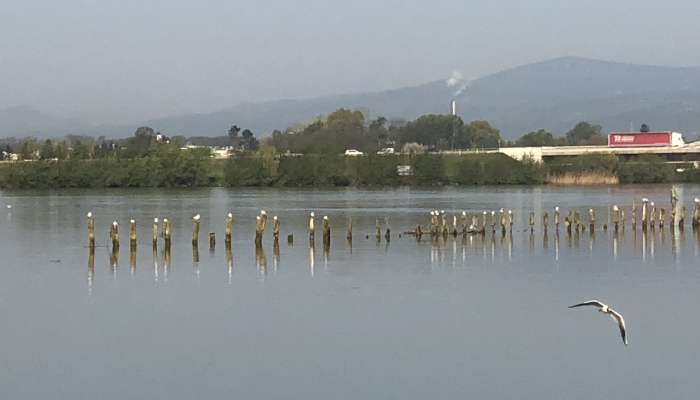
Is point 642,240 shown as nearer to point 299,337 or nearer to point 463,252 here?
point 463,252

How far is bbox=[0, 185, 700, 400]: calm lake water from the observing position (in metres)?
26.1

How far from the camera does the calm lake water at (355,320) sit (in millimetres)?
26078

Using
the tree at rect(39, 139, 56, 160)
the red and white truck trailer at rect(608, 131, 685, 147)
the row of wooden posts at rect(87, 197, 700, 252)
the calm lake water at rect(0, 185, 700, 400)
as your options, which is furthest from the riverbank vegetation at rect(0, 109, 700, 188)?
the calm lake water at rect(0, 185, 700, 400)

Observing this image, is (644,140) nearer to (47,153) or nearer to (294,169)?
(294,169)

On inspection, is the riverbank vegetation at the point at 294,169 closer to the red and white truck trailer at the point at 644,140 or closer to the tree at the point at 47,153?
the tree at the point at 47,153

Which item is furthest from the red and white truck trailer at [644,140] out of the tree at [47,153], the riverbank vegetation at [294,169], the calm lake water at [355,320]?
the calm lake water at [355,320]

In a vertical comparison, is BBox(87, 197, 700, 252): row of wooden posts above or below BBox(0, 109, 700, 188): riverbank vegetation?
below

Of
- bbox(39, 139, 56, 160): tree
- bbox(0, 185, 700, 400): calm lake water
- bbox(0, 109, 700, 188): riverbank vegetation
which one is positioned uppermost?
bbox(39, 139, 56, 160): tree

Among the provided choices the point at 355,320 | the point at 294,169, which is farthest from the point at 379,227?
the point at 294,169

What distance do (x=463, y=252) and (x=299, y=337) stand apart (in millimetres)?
20772

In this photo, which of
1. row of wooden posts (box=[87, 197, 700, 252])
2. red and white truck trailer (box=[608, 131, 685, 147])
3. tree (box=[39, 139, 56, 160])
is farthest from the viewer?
red and white truck trailer (box=[608, 131, 685, 147])

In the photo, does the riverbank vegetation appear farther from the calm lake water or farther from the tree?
the calm lake water

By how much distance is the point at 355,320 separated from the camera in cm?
3291

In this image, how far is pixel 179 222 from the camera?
70.9m
